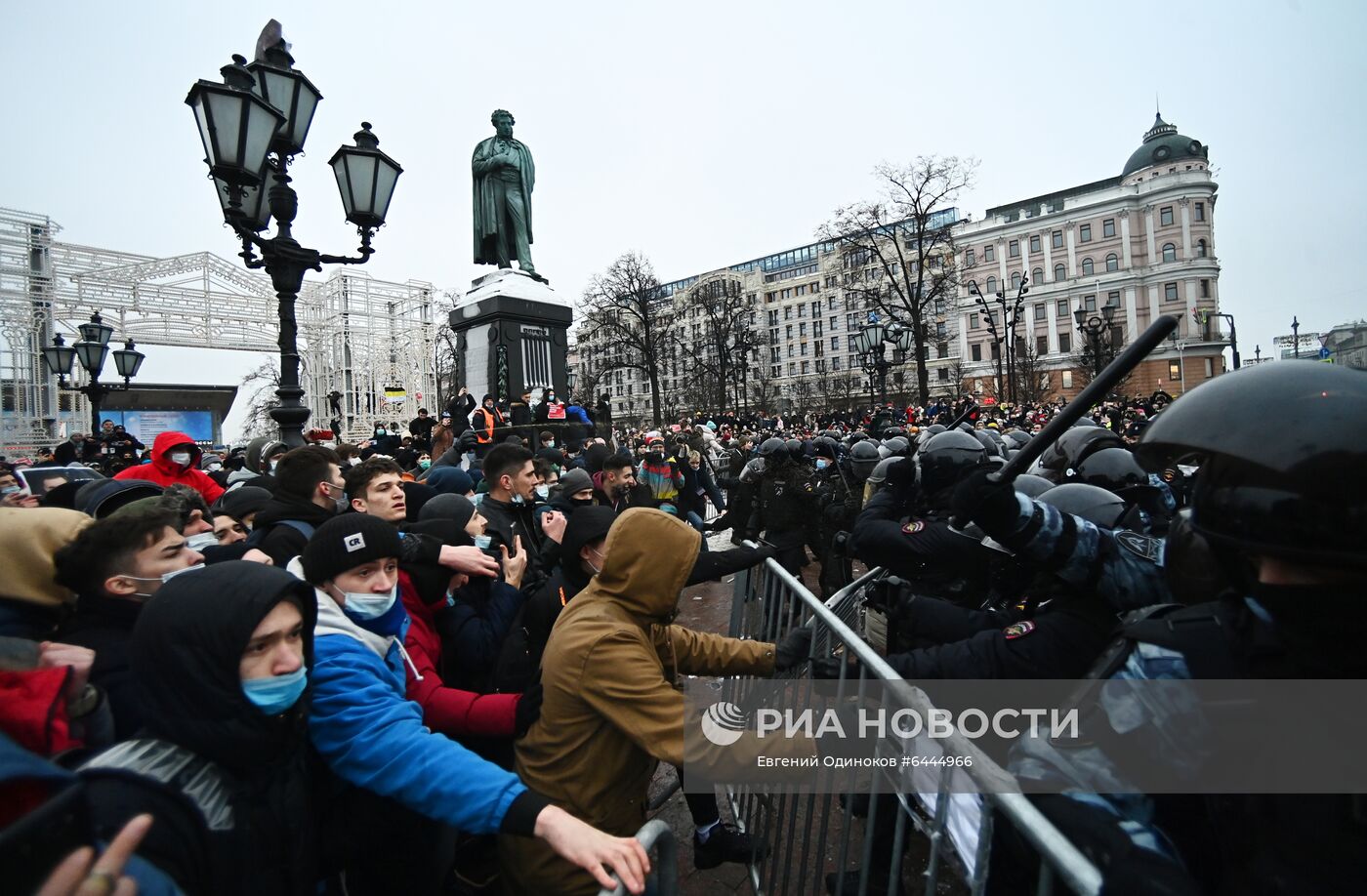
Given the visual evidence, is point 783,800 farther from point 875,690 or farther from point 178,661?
point 178,661

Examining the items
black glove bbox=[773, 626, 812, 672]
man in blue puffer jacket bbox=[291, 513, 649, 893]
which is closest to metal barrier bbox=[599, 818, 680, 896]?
man in blue puffer jacket bbox=[291, 513, 649, 893]

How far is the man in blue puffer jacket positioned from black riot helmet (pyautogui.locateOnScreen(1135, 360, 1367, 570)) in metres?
1.44

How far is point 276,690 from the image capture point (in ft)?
4.97

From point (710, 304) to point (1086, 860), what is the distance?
1623 inches

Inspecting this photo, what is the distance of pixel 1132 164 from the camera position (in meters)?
68.9

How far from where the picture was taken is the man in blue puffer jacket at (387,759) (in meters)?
1.58

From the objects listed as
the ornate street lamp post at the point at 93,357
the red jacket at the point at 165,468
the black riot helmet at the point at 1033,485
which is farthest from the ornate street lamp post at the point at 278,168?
the ornate street lamp post at the point at 93,357

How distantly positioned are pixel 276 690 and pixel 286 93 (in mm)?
5590

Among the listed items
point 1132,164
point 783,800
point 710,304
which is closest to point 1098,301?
point 1132,164

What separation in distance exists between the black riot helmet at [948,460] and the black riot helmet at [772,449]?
269 cm

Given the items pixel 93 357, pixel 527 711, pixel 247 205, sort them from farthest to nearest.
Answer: pixel 93 357
pixel 247 205
pixel 527 711

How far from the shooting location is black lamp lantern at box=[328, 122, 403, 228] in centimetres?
551

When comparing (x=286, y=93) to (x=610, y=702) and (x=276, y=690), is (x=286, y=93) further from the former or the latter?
(x=610, y=702)

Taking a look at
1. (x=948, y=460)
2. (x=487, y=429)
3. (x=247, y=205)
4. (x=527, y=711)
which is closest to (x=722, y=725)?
(x=527, y=711)
